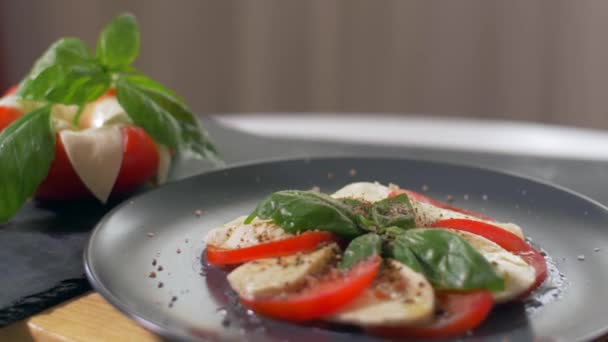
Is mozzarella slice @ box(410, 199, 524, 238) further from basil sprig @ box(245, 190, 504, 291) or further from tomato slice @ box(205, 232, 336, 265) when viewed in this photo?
tomato slice @ box(205, 232, 336, 265)

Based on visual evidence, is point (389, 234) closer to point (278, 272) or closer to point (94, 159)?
point (278, 272)

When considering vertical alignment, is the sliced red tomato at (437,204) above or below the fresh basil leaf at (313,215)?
below

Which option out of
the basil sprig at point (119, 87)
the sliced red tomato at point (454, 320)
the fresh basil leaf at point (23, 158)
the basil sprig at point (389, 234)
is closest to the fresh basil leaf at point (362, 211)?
the basil sprig at point (389, 234)

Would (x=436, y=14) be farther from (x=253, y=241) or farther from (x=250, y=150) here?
(x=253, y=241)

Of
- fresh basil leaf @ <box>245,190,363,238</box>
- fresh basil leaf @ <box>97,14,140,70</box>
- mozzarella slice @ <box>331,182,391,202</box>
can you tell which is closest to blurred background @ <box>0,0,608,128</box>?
fresh basil leaf @ <box>97,14,140,70</box>

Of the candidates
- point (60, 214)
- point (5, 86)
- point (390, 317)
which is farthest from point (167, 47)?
point (390, 317)

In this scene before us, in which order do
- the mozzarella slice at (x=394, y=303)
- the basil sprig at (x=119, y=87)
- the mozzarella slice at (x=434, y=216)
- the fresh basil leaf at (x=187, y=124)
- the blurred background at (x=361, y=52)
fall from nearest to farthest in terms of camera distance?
the mozzarella slice at (x=394, y=303)
the mozzarella slice at (x=434, y=216)
the basil sprig at (x=119, y=87)
the fresh basil leaf at (x=187, y=124)
the blurred background at (x=361, y=52)

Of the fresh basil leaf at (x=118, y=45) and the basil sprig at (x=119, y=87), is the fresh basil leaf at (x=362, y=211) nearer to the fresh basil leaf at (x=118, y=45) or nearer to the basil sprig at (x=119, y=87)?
the basil sprig at (x=119, y=87)

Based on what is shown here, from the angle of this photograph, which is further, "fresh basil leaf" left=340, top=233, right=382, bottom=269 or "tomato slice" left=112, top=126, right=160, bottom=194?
"tomato slice" left=112, top=126, right=160, bottom=194

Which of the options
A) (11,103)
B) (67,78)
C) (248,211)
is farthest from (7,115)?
(248,211)
